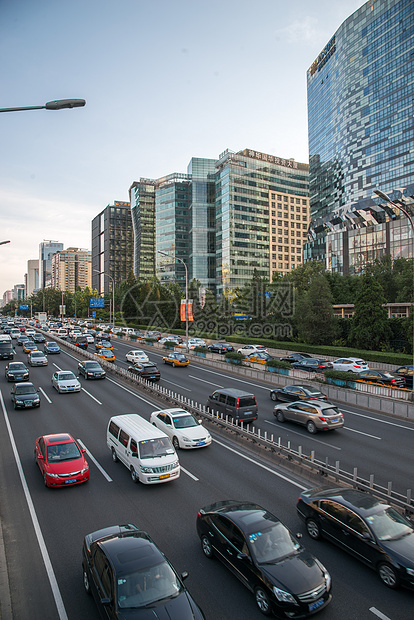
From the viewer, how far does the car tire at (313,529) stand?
10094 mm

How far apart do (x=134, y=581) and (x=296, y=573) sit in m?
3.02

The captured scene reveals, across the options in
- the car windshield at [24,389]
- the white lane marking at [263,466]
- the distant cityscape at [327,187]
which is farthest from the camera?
the distant cityscape at [327,187]

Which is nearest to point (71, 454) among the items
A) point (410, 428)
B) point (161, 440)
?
point (161, 440)

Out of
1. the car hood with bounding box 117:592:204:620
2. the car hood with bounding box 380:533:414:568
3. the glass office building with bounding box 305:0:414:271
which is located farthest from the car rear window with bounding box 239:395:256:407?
the glass office building with bounding box 305:0:414:271

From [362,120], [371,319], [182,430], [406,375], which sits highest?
[362,120]

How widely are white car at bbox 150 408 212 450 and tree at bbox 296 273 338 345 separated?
36.5m

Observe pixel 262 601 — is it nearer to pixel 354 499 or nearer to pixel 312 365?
pixel 354 499

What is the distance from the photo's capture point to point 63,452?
45.3 ft

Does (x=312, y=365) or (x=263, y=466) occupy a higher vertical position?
(x=312, y=365)

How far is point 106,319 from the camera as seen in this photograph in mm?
120125

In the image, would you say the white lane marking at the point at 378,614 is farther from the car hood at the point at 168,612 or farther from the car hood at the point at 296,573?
the car hood at the point at 168,612

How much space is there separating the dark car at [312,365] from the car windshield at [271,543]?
29715 mm

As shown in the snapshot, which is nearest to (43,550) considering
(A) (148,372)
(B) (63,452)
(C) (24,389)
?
(B) (63,452)

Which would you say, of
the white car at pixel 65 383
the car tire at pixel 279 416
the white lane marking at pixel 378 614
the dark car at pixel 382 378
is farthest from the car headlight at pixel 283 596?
the dark car at pixel 382 378
